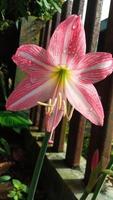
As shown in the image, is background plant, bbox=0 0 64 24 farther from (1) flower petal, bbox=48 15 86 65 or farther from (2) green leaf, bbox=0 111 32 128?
(1) flower petal, bbox=48 15 86 65

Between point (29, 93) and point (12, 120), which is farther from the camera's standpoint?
point (12, 120)

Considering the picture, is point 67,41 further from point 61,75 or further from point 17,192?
point 17,192

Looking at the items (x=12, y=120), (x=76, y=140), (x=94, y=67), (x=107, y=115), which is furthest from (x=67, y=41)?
(x=12, y=120)

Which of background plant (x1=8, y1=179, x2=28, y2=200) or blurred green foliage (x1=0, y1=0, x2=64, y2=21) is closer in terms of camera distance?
background plant (x1=8, y1=179, x2=28, y2=200)

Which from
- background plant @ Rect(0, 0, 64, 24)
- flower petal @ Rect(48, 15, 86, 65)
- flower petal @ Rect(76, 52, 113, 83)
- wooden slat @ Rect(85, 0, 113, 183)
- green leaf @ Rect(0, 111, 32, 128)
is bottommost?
green leaf @ Rect(0, 111, 32, 128)

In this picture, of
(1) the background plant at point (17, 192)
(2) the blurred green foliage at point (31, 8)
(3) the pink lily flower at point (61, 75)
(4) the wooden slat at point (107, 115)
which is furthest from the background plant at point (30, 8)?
(3) the pink lily flower at point (61, 75)

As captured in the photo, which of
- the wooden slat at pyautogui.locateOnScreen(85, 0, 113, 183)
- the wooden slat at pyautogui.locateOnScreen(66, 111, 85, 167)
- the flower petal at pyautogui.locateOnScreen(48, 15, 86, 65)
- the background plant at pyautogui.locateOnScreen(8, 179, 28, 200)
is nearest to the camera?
the flower petal at pyautogui.locateOnScreen(48, 15, 86, 65)

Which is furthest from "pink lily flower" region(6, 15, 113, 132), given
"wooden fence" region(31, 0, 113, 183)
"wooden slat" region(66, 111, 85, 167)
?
"wooden slat" region(66, 111, 85, 167)
